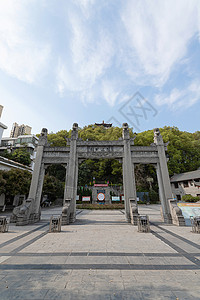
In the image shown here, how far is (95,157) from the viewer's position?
1186 centimetres

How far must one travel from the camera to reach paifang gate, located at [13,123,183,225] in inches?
402

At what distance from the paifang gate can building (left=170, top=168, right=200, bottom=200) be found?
60.3 feet

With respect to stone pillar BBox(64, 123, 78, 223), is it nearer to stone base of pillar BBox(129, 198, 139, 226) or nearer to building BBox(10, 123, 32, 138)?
stone base of pillar BBox(129, 198, 139, 226)

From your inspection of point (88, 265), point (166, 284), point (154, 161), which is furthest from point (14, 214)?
point (154, 161)

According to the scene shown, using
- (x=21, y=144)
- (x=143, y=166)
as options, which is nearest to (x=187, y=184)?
(x=143, y=166)

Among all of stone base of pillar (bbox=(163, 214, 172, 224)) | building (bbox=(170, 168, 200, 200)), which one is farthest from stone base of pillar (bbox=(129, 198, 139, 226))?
building (bbox=(170, 168, 200, 200))

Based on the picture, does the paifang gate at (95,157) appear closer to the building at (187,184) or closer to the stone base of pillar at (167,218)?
the stone base of pillar at (167,218)

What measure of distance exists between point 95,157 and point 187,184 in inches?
1013

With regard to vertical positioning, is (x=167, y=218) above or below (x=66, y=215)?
below

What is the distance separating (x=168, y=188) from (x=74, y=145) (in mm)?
8379

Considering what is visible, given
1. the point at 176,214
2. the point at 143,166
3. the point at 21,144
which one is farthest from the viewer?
the point at 21,144

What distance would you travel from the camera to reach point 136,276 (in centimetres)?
339

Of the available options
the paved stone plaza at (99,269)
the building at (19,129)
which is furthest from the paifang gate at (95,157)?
the building at (19,129)

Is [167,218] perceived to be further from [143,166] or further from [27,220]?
[143,166]
